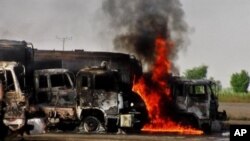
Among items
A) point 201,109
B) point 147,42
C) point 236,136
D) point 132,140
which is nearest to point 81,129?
point 132,140

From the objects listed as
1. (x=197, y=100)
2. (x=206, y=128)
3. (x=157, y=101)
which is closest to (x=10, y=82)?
(x=157, y=101)

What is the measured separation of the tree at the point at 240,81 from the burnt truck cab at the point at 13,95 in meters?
72.3

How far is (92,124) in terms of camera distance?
70.5ft

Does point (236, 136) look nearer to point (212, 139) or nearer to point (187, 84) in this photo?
point (212, 139)

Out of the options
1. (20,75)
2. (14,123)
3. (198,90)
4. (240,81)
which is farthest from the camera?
(240,81)

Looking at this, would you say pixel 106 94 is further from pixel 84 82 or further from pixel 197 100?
pixel 197 100

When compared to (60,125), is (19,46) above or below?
above

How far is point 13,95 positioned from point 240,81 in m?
73.3

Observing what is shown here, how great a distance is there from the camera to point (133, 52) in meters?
28.8

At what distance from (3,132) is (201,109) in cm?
799

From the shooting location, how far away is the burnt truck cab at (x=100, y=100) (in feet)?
69.5

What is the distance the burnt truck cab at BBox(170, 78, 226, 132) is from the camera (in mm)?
22188

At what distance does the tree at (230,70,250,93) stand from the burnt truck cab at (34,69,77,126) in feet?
231

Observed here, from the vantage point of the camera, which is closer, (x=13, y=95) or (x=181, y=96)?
(x=13, y=95)
